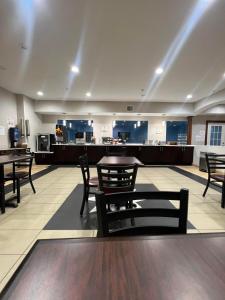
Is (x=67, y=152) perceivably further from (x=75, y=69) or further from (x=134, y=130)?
(x=134, y=130)

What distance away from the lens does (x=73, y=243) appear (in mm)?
751

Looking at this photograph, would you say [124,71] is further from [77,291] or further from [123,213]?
[77,291]

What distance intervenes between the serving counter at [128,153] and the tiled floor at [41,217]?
3.03 metres

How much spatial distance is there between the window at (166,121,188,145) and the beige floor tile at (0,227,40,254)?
29.9 ft

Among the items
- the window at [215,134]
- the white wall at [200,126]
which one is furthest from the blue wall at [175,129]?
the window at [215,134]

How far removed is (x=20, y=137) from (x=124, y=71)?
490 cm

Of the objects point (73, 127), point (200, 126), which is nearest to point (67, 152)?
point (73, 127)

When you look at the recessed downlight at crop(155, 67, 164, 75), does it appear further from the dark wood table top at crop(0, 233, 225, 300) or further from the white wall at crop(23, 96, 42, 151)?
the white wall at crop(23, 96, 42, 151)

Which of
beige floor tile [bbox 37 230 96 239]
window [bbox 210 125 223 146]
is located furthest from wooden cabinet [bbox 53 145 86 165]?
window [bbox 210 125 223 146]

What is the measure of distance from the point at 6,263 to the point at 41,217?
99 cm

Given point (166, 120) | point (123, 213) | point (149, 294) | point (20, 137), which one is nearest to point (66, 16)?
point (123, 213)

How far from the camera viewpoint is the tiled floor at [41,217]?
76.0 inches

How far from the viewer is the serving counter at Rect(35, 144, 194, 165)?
7.67m

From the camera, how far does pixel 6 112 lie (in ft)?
21.2
